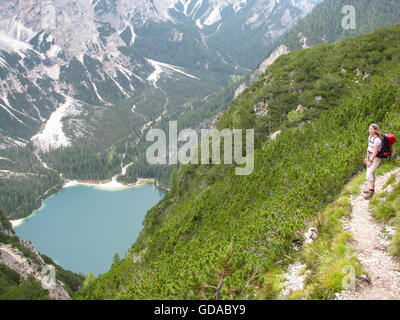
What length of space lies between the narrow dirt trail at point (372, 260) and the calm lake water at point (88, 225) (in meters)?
65.1

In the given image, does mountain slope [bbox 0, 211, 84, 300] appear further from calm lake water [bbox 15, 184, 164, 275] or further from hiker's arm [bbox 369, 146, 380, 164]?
hiker's arm [bbox 369, 146, 380, 164]

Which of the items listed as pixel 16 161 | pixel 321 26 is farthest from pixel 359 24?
pixel 16 161

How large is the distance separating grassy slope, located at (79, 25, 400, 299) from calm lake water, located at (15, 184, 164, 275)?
115 ft

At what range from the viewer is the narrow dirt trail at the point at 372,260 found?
578 centimetres

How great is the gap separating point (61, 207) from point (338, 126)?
10890cm

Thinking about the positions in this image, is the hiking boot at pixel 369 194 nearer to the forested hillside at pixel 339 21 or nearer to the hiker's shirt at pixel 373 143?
the hiker's shirt at pixel 373 143

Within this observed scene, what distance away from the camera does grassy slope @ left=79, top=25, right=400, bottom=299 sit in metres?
8.84

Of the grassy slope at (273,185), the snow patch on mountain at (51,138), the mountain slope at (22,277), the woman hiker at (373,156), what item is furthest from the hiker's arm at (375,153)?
the snow patch on mountain at (51,138)

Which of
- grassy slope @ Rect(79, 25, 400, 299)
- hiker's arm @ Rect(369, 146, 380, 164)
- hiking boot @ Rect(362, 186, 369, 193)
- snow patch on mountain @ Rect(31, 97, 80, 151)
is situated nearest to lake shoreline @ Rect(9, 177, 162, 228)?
snow patch on mountain @ Rect(31, 97, 80, 151)

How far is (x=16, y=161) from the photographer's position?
144 meters

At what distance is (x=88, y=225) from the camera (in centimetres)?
8831

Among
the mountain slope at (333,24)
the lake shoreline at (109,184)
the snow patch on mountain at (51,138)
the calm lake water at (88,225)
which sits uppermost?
the mountain slope at (333,24)

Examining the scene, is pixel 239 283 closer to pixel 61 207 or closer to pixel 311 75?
pixel 311 75

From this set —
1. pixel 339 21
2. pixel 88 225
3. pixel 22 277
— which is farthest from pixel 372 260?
pixel 339 21
